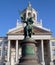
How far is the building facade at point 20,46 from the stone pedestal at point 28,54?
37038 mm

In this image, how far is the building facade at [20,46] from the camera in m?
56.7

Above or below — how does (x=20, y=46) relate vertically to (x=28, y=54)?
above

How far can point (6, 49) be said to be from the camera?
198 ft

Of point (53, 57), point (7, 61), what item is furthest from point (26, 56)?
point (53, 57)

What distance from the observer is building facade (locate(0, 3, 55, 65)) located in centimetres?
5668

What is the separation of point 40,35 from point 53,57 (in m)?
8.36

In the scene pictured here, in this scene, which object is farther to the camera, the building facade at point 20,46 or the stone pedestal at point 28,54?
the building facade at point 20,46

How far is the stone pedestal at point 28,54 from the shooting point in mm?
17708

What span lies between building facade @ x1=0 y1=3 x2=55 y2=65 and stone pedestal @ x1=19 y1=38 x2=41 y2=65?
37038mm

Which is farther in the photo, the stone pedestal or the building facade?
the building facade

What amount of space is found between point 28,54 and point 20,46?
39662mm

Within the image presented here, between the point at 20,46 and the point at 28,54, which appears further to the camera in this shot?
the point at 20,46

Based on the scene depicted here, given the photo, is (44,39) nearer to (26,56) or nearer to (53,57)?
(53,57)

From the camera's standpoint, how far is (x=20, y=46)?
57.9 meters
